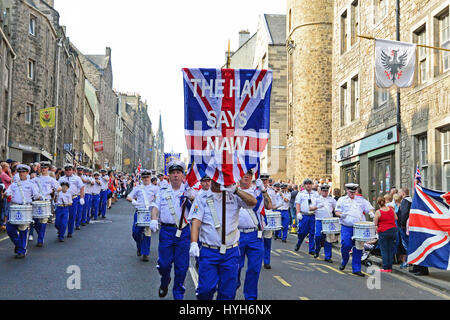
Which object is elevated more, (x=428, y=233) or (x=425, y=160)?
(x=425, y=160)

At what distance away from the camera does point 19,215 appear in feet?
37.7

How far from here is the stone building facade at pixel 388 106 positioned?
1619 centimetres

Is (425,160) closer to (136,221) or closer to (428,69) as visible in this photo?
(428,69)

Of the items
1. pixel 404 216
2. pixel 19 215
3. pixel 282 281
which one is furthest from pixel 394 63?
→ pixel 19 215

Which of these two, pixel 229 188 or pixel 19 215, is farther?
pixel 19 215

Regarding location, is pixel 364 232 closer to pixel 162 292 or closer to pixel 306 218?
pixel 306 218

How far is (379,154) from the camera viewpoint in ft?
69.3

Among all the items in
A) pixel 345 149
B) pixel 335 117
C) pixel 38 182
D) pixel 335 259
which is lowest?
pixel 335 259

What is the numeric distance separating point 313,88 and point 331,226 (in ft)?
68.2

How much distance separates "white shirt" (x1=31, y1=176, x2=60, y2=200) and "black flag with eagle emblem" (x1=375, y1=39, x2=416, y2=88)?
952 centimetres

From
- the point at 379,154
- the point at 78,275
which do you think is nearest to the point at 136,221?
the point at 78,275

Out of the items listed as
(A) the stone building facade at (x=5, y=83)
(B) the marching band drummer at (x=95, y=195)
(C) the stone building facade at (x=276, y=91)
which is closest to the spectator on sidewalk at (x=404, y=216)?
(B) the marching band drummer at (x=95, y=195)

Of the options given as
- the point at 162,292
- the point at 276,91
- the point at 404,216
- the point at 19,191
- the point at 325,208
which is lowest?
the point at 162,292

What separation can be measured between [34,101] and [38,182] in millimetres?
23439
